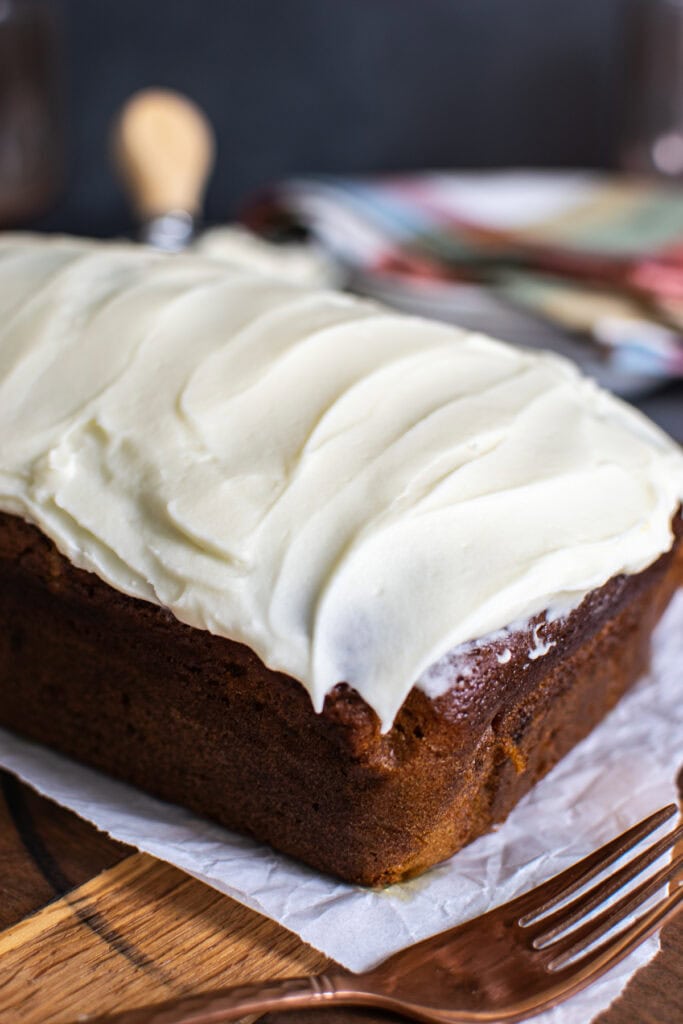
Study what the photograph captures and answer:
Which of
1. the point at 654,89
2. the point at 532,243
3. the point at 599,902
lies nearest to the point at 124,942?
the point at 599,902

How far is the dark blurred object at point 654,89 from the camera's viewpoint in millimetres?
3539

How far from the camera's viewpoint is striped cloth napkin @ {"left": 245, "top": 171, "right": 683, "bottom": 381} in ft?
8.23

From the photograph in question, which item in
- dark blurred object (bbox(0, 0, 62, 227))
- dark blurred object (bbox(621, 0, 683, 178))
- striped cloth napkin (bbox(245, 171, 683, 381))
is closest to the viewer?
striped cloth napkin (bbox(245, 171, 683, 381))

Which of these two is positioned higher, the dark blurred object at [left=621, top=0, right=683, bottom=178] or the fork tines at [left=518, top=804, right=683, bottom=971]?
the dark blurred object at [left=621, top=0, right=683, bottom=178]

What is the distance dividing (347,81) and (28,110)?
3.38ft

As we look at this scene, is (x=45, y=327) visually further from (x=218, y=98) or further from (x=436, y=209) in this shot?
(x=218, y=98)

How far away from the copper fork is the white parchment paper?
2cm

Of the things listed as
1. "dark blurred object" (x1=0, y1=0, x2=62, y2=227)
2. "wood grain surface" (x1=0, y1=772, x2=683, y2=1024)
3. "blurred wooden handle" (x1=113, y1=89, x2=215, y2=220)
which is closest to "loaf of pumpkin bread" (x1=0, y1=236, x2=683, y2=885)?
"wood grain surface" (x1=0, y1=772, x2=683, y2=1024)

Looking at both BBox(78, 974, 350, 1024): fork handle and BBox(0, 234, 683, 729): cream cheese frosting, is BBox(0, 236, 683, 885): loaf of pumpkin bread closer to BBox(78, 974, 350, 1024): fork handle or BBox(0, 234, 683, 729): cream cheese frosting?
BBox(0, 234, 683, 729): cream cheese frosting

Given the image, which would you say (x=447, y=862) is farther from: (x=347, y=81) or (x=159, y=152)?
(x=347, y=81)

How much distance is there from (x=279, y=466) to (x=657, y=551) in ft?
1.42

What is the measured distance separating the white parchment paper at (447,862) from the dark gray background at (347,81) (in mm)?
2837

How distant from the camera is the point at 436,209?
10.2 ft

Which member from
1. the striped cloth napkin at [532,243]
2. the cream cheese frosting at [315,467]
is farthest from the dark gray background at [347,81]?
the cream cheese frosting at [315,467]
